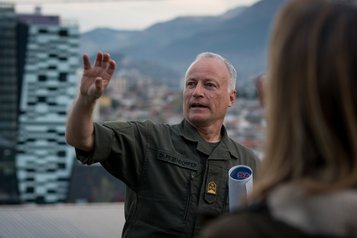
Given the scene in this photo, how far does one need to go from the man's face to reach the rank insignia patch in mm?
219

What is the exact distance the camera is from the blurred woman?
836 millimetres

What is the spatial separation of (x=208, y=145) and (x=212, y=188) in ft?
0.49

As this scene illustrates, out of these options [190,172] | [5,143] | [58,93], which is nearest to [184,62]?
[58,93]

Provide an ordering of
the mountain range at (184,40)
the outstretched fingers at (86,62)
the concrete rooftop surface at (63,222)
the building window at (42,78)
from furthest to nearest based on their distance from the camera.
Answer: the mountain range at (184,40)
the building window at (42,78)
the concrete rooftop surface at (63,222)
the outstretched fingers at (86,62)

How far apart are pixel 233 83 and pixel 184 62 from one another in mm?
43253

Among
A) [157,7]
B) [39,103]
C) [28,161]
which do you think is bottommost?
[28,161]

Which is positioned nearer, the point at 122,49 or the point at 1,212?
the point at 1,212

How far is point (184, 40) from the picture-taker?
152ft

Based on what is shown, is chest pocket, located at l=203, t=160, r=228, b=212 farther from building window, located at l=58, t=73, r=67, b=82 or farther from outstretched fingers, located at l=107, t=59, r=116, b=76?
building window, located at l=58, t=73, r=67, b=82

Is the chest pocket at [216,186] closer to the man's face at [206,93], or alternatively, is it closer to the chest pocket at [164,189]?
the chest pocket at [164,189]

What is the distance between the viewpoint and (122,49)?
163 ft

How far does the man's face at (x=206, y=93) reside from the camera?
7.73ft

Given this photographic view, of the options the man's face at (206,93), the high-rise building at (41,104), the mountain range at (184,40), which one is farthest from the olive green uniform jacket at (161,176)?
the high-rise building at (41,104)

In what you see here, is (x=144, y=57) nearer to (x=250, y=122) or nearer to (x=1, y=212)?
(x=250, y=122)
